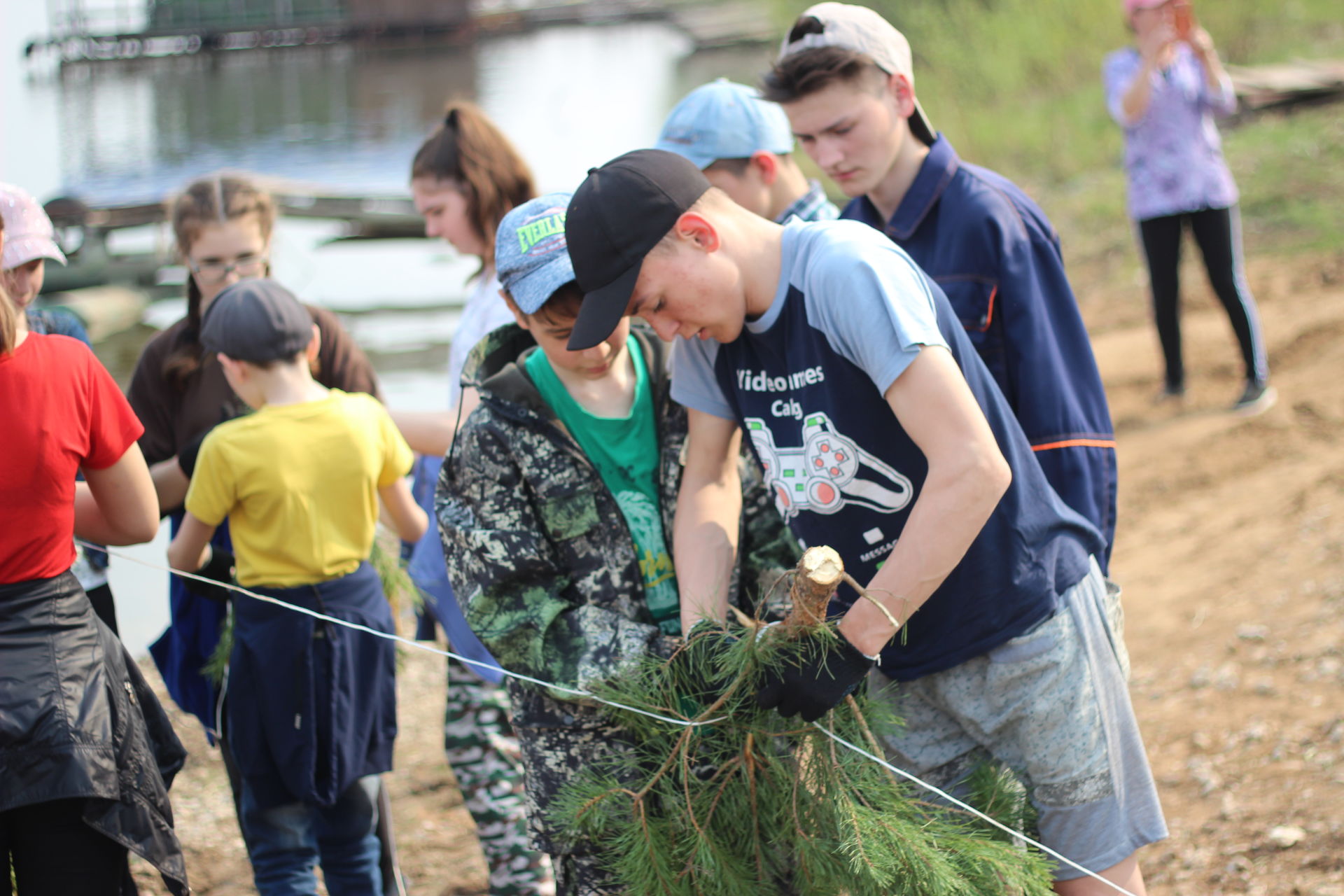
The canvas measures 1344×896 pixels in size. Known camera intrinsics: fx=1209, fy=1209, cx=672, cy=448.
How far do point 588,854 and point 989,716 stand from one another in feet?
2.36

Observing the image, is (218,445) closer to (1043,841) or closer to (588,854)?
(588,854)

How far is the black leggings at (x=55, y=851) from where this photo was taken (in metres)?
1.99

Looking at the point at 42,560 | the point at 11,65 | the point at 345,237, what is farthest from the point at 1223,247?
the point at 11,65

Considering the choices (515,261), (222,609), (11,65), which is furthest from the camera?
(11,65)

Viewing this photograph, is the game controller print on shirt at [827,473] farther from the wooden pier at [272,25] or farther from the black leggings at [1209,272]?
the wooden pier at [272,25]

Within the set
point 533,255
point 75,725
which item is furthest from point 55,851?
point 533,255

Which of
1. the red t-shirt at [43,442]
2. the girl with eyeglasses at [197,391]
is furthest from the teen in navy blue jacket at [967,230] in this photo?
the red t-shirt at [43,442]

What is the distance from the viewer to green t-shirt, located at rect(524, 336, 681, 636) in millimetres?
2145

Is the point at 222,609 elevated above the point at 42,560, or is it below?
below

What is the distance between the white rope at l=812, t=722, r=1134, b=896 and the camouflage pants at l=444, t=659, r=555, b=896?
47.3 inches

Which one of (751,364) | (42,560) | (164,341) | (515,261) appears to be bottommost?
(42,560)

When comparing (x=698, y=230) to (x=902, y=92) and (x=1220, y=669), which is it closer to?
(x=902, y=92)

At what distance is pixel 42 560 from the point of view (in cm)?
200

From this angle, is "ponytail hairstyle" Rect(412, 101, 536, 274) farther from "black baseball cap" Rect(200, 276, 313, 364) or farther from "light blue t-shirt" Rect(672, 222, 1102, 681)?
"light blue t-shirt" Rect(672, 222, 1102, 681)
